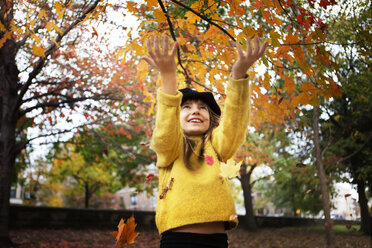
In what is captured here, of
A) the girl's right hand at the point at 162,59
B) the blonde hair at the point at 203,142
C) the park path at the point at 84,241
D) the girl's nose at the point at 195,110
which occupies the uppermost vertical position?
the girl's right hand at the point at 162,59

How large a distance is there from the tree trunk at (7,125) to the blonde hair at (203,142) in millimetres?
6404

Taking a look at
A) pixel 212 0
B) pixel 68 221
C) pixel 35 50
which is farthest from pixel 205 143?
pixel 68 221

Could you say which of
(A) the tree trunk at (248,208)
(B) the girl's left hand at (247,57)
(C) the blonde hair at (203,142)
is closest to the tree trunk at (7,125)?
(C) the blonde hair at (203,142)

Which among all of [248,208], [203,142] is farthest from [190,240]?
[248,208]

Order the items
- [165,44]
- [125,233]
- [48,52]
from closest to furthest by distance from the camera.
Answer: [165,44] → [125,233] → [48,52]

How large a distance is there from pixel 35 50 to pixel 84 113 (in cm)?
482

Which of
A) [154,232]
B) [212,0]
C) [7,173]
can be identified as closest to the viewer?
[212,0]

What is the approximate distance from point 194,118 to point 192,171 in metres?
0.43

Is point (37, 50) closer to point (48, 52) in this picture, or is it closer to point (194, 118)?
point (48, 52)

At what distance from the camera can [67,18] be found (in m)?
5.64

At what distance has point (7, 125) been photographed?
287 inches

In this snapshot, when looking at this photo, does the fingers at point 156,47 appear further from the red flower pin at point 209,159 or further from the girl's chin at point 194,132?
the red flower pin at point 209,159

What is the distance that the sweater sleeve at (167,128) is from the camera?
1.93m

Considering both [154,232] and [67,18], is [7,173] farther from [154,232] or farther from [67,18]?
[154,232]
